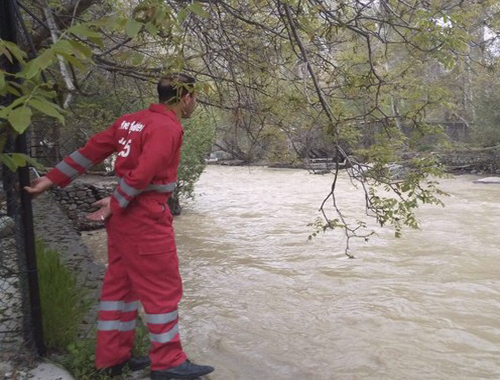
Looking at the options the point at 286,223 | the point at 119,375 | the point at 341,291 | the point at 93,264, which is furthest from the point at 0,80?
the point at 286,223

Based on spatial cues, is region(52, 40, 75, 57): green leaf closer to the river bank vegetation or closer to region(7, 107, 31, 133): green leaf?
the river bank vegetation

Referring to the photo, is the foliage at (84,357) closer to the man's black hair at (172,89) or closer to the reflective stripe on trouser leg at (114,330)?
the reflective stripe on trouser leg at (114,330)

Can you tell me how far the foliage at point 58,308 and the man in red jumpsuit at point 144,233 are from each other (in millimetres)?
352

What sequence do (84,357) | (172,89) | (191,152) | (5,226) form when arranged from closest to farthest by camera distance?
(172,89), (84,357), (5,226), (191,152)

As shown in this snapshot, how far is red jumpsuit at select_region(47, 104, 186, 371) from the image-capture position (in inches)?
99.4

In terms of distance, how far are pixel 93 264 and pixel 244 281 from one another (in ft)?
9.62

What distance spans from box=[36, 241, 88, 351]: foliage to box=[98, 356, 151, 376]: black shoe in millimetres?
376

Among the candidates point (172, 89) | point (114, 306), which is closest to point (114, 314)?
point (114, 306)

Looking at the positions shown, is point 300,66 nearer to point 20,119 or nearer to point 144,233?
point 144,233

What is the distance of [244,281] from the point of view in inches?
286

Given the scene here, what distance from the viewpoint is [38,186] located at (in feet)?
8.53

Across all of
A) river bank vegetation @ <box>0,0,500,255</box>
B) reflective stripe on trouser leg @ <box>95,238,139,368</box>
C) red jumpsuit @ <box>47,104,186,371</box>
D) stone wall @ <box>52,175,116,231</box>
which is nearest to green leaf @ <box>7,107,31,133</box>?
river bank vegetation @ <box>0,0,500,255</box>

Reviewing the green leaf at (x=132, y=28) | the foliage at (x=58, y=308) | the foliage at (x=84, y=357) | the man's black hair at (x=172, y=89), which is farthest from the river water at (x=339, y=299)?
the green leaf at (x=132, y=28)

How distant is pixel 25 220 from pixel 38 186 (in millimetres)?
186
